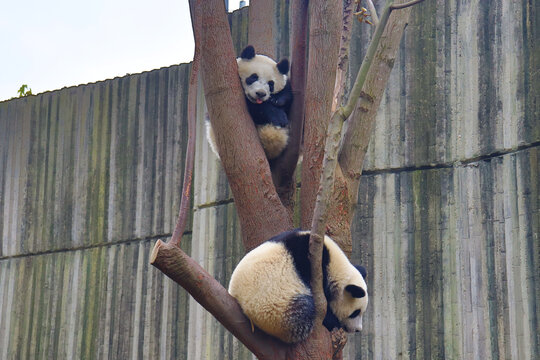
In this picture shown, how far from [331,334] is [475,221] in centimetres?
293

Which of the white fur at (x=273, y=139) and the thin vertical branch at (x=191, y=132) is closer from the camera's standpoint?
the thin vertical branch at (x=191, y=132)

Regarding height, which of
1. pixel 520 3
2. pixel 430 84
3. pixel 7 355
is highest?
pixel 520 3

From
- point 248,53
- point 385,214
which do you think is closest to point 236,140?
point 248,53

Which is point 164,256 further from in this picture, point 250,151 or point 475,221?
point 475,221

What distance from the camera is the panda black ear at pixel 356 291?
14.8 feet

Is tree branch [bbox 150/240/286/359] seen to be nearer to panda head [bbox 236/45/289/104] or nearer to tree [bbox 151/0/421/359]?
tree [bbox 151/0/421/359]

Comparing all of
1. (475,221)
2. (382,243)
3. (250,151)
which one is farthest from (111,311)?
(250,151)

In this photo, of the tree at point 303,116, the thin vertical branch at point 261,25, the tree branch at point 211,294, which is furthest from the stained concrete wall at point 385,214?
the tree branch at point 211,294

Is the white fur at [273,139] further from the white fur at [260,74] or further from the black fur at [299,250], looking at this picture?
the black fur at [299,250]

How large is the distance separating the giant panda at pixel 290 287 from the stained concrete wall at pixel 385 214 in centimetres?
234

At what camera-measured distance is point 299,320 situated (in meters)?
3.95

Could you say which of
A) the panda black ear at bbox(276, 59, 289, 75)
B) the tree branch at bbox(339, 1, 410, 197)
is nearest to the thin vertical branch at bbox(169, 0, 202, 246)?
the tree branch at bbox(339, 1, 410, 197)

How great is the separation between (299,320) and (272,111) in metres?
1.90

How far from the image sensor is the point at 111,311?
905 centimetres
